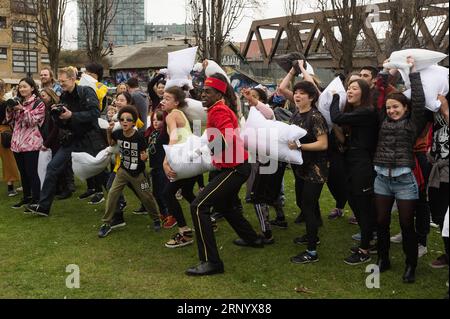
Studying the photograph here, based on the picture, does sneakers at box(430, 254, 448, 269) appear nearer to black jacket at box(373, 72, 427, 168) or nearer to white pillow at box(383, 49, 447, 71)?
black jacket at box(373, 72, 427, 168)

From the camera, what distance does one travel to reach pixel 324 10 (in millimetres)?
15164

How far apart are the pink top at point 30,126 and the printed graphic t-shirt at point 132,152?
1.84m

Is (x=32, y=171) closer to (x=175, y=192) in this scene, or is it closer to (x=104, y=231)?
(x=104, y=231)

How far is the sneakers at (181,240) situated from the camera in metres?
5.66

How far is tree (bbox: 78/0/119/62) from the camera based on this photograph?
19.0 meters

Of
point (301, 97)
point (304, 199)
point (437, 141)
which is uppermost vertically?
point (301, 97)

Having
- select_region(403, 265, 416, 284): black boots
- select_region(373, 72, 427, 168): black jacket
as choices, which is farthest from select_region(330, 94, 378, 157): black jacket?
select_region(403, 265, 416, 284): black boots

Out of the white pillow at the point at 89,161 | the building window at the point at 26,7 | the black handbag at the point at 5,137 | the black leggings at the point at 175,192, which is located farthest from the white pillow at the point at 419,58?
the building window at the point at 26,7

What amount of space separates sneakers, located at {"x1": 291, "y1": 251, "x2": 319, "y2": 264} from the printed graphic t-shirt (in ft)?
7.30

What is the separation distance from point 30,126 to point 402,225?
5.40 meters
